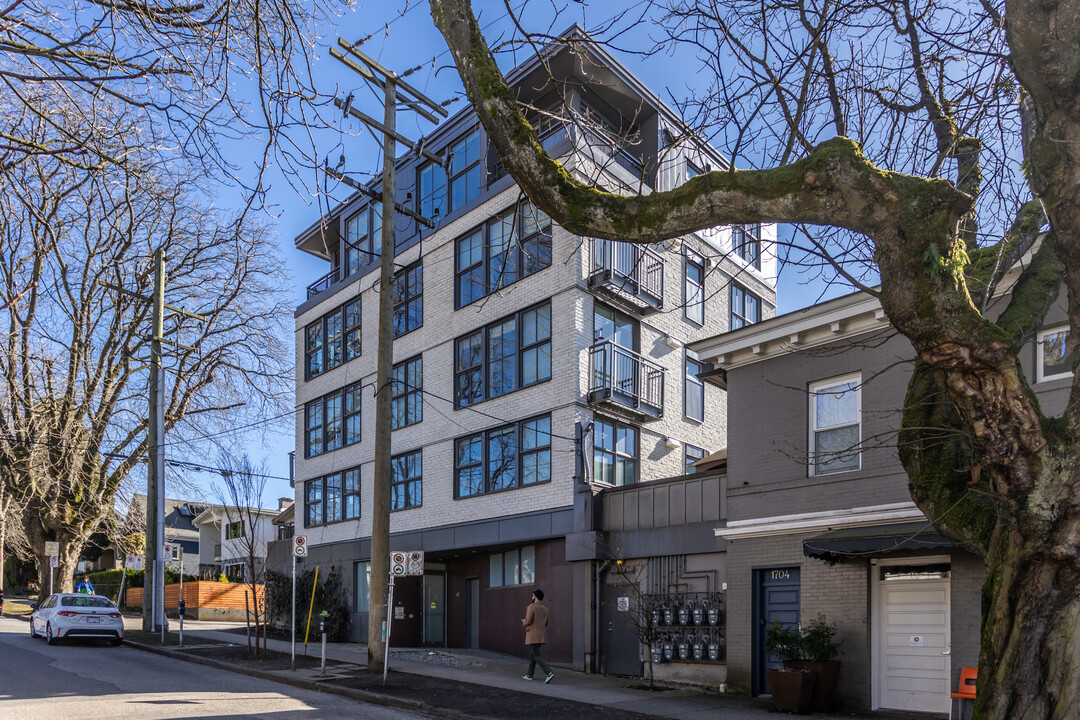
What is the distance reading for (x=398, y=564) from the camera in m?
16.5

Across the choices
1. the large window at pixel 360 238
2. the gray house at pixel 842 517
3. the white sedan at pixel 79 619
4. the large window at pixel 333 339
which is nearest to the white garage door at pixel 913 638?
the gray house at pixel 842 517

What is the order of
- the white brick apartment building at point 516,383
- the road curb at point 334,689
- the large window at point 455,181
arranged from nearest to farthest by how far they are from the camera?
the road curb at point 334,689, the white brick apartment building at point 516,383, the large window at point 455,181

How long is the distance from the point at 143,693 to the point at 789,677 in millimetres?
9293

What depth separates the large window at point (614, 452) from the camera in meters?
21.5

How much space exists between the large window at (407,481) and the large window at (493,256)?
179 inches

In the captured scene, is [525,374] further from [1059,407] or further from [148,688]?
[1059,407]

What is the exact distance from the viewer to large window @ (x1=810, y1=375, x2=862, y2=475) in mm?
15123

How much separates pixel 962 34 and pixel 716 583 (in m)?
11.4

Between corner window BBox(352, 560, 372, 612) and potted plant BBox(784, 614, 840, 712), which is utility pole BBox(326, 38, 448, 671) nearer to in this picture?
potted plant BBox(784, 614, 840, 712)

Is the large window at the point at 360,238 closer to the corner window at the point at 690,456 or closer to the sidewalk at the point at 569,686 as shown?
the corner window at the point at 690,456

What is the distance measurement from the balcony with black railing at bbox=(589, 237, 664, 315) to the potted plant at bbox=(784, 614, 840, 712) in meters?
9.04

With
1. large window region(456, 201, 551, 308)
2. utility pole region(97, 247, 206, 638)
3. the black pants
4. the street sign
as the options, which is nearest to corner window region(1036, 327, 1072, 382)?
the black pants

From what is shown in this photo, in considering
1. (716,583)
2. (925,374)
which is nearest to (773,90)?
(925,374)

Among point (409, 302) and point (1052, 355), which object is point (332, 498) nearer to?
point (409, 302)
